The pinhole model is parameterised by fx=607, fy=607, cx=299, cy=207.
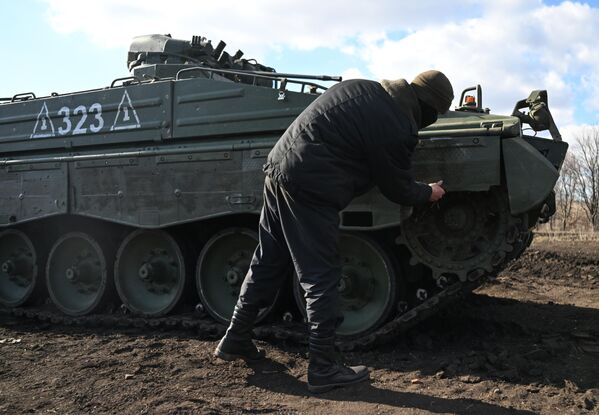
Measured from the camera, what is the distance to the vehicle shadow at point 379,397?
340 cm

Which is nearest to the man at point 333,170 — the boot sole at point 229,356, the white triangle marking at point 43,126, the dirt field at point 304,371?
the dirt field at point 304,371

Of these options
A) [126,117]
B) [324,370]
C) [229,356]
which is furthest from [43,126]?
[324,370]

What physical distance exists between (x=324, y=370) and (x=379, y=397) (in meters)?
0.37

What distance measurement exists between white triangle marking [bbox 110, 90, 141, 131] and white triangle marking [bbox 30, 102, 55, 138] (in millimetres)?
1041

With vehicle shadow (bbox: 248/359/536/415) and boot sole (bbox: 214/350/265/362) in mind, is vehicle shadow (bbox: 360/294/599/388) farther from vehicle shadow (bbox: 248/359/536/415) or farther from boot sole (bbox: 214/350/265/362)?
boot sole (bbox: 214/350/265/362)

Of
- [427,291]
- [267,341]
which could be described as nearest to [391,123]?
[427,291]

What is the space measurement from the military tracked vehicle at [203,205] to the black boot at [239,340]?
744 mm

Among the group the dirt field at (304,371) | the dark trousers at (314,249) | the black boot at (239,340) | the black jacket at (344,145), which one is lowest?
the dirt field at (304,371)

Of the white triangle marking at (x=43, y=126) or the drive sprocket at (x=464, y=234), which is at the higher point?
the white triangle marking at (x=43, y=126)

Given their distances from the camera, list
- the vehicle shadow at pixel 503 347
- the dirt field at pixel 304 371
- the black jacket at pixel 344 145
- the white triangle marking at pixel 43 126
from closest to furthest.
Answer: the dirt field at pixel 304 371 → the black jacket at pixel 344 145 → the vehicle shadow at pixel 503 347 → the white triangle marking at pixel 43 126

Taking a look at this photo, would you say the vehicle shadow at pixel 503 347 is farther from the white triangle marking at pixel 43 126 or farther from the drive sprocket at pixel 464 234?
the white triangle marking at pixel 43 126

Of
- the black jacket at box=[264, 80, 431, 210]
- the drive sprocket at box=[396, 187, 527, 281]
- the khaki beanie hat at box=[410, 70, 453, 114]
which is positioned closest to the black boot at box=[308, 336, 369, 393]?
the black jacket at box=[264, 80, 431, 210]

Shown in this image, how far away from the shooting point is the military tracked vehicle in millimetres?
4660

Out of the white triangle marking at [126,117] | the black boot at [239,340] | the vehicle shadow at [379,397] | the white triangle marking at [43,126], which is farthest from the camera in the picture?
the white triangle marking at [43,126]
